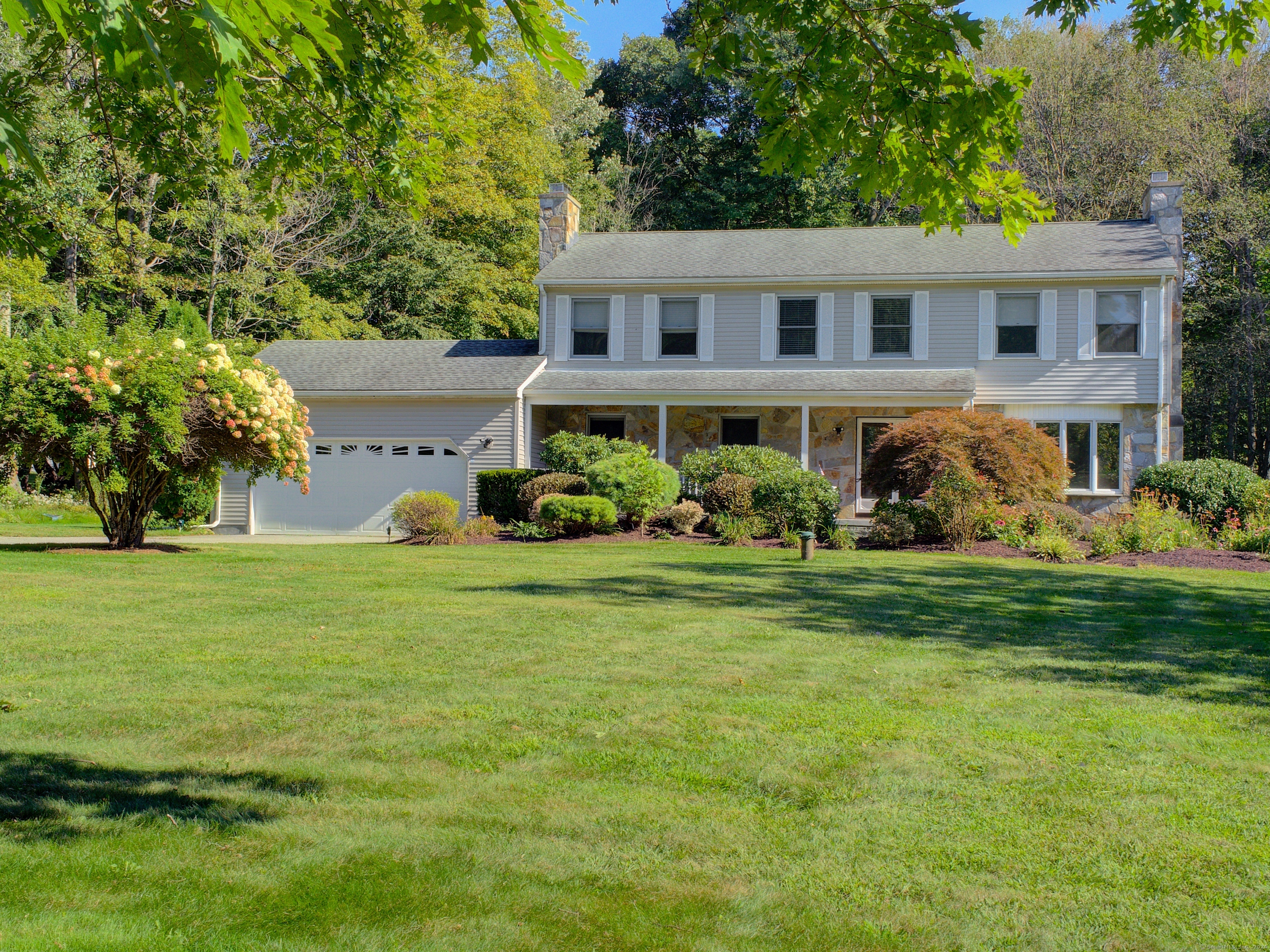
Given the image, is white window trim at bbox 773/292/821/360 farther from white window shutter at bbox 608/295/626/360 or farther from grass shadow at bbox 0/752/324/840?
grass shadow at bbox 0/752/324/840

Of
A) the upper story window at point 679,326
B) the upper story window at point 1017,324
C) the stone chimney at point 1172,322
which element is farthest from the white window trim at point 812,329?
the stone chimney at point 1172,322

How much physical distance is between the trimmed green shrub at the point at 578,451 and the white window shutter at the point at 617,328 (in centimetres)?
289

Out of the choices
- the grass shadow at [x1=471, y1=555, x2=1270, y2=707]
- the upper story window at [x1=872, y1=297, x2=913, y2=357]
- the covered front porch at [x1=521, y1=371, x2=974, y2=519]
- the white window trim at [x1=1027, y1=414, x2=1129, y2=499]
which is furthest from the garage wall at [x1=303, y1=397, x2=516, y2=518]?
the white window trim at [x1=1027, y1=414, x2=1129, y2=499]

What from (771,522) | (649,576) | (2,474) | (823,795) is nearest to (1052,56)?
(771,522)

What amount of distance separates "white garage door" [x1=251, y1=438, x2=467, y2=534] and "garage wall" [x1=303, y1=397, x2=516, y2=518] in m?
0.17

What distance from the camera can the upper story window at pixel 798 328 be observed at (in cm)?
2095

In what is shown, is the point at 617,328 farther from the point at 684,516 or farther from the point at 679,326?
the point at 684,516

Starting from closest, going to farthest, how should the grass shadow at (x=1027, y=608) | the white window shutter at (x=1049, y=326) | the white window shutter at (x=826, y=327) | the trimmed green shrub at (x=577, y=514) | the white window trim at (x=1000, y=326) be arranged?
the grass shadow at (x=1027, y=608) → the trimmed green shrub at (x=577, y=514) → the white window shutter at (x=1049, y=326) → the white window trim at (x=1000, y=326) → the white window shutter at (x=826, y=327)

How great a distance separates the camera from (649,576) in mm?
11102

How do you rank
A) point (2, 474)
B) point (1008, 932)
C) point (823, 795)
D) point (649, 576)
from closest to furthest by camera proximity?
point (1008, 932) → point (823, 795) → point (649, 576) → point (2, 474)

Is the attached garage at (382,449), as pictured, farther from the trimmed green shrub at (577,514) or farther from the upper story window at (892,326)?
the upper story window at (892,326)

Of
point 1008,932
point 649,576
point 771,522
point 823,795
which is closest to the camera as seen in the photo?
point 1008,932

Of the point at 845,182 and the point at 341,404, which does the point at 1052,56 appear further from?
the point at 341,404

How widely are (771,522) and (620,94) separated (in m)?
28.7
